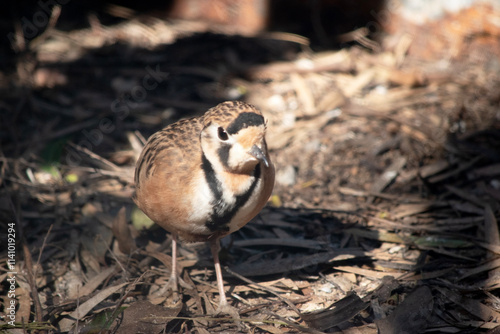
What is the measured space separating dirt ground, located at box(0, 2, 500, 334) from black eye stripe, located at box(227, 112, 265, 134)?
1.29m

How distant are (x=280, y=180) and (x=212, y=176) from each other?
198cm

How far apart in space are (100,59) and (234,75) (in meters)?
1.84

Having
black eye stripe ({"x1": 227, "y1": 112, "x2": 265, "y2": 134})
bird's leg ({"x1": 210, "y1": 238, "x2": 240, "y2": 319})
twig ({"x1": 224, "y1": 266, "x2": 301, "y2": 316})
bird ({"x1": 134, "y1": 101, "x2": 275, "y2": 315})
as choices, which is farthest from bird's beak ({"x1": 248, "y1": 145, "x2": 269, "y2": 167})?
twig ({"x1": 224, "y1": 266, "x2": 301, "y2": 316})

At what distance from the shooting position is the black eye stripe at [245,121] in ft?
10.3

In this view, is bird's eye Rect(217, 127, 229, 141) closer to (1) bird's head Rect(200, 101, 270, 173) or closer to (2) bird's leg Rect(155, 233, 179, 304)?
(1) bird's head Rect(200, 101, 270, 173)

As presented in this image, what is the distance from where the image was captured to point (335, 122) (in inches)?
235

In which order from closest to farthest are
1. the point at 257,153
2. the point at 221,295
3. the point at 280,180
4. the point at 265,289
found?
the point at 257,153 < the point at 221,295 < the point at 265,289 < the point at 280,180

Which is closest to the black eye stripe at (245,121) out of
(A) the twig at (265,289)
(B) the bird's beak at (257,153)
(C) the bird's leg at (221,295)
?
(B) the bird's beak at (257,153)

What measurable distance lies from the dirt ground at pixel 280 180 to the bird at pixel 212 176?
0.67 meters

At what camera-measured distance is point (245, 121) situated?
123 inches

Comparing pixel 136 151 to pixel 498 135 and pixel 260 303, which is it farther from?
pixel 498 135

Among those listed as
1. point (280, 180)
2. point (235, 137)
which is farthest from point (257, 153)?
point (280, 180)

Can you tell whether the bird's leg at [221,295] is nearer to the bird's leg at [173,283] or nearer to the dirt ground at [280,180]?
the dirt ground at [280,180]

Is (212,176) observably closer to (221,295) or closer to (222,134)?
(222,134)
